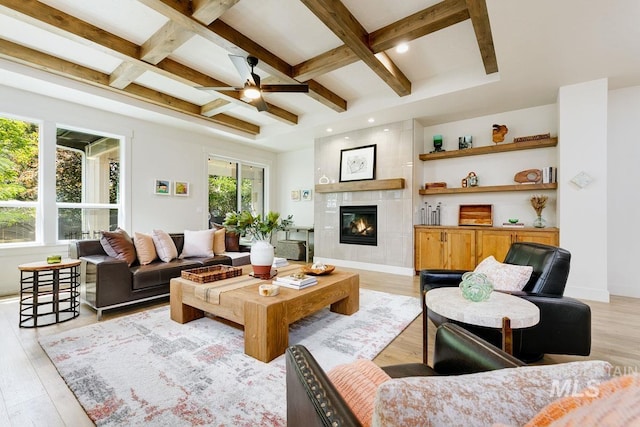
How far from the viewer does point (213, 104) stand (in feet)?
15.8

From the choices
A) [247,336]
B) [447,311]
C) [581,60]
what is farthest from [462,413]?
[581,60]

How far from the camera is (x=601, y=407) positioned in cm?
45

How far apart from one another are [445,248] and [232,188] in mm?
4869

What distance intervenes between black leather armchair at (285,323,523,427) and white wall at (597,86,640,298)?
4.26 meters

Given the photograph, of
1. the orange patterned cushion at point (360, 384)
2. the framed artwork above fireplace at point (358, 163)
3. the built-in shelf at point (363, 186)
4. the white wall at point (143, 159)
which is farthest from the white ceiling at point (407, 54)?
the orange patterned cushion at point (360, 384)

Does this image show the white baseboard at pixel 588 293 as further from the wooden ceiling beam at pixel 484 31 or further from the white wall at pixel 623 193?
the wooden ceiling beam at pixel 484 31

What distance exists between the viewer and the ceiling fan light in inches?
122

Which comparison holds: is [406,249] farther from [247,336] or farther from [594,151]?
[247,336]

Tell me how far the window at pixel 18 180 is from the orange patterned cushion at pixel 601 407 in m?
5.62

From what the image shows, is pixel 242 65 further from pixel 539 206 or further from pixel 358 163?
pixel 539 206

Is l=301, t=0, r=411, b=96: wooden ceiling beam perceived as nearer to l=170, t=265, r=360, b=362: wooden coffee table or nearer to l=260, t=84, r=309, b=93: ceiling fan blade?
l=260, t=84, r=309, b=93: ceiling fan blade

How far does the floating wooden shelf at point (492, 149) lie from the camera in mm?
4172

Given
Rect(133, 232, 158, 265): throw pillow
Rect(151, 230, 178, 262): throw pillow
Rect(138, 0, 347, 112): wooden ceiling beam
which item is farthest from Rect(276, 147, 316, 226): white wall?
Rect(133, 232, 158, 265): throw pillow

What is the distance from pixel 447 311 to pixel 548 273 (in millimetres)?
1034
